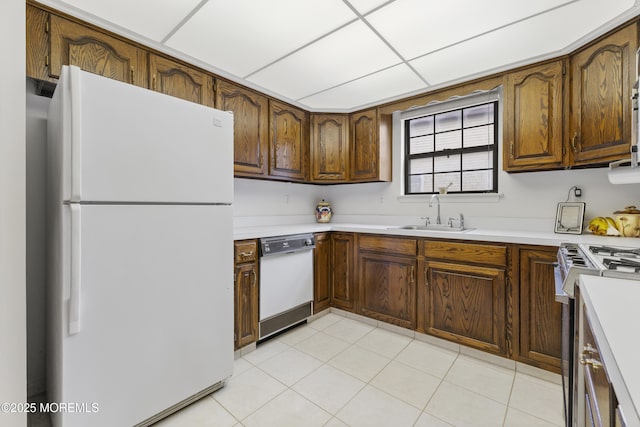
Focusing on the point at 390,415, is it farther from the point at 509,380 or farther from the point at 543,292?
the point at 543,292

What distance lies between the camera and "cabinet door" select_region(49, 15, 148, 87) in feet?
5.07

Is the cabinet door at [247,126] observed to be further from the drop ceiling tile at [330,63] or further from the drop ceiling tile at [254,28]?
the drop ceiling tile at [254,28]

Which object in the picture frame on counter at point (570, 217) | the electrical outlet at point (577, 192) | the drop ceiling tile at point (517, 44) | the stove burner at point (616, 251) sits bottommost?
the stove burner at point (616, 251)

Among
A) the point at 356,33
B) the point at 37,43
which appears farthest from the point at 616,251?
the point at 37,43

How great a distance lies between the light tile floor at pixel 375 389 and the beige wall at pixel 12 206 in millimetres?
793

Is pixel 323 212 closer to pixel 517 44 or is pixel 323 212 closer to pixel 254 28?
pixel 254 28

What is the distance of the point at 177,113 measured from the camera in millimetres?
1483

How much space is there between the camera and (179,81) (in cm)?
204

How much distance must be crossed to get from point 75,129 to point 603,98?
2.88 metres

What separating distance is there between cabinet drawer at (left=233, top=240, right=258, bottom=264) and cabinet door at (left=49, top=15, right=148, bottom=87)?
1261 millimetres

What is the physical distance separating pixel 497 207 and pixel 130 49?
3.04m

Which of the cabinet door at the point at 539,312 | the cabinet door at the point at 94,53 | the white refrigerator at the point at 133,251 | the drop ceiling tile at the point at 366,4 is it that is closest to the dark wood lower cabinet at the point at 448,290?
the cabinet door at the point at 539,312

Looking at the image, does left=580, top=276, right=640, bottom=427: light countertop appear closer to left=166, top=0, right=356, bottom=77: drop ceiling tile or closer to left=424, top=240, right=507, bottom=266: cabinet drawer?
left=424, top=240, right=507, bottom=266: cabinet drawer

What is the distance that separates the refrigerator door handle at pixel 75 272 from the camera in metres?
1.15
